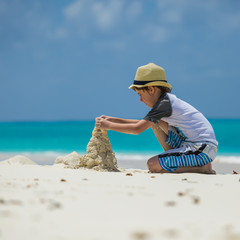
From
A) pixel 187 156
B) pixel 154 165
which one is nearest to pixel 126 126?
pixel 154 165

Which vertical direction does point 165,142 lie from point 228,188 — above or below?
above

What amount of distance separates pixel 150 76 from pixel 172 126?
63cm

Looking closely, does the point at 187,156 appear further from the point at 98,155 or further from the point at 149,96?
the point at 98,155

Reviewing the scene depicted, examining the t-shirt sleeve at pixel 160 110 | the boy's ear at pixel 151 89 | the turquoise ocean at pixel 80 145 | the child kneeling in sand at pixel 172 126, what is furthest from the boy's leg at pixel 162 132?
the turquoise ocean at pixel 80 145

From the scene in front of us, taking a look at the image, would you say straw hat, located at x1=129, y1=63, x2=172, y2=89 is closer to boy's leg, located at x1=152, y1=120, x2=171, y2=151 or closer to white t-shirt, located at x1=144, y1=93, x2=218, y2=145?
white t-shirt, located at x1=144, y1=93, x2=218, y2=145

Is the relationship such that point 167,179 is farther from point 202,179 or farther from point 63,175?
point 63,175

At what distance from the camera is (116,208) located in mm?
2086

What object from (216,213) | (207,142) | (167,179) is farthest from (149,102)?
(216,213)

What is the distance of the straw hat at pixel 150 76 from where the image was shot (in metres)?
3.99

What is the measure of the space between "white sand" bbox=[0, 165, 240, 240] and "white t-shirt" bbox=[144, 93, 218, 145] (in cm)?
74

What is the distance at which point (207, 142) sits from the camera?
12.8 feet

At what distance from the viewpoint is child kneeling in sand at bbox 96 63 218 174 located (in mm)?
3873

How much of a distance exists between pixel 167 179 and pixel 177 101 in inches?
38.2

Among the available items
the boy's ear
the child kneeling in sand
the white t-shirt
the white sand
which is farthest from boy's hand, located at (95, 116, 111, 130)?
the white sand
